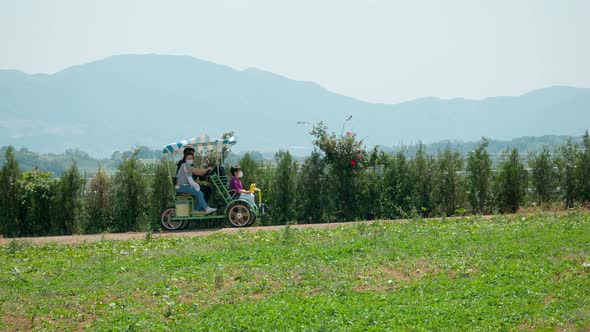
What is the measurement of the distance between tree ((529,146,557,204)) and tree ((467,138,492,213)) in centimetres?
138

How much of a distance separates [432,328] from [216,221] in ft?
35.7

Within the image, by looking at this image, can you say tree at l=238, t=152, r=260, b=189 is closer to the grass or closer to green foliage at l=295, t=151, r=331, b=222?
green foliage at l=295, t=151, r=331, b=222

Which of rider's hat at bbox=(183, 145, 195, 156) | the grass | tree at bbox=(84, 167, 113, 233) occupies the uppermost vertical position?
rider's hat at bbox=(183, 145, 195, 156)

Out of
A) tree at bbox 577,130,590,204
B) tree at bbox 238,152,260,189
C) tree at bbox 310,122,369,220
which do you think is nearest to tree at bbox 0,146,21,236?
tree at bbox 238,152,260,189

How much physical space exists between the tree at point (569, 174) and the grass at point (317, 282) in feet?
20.2

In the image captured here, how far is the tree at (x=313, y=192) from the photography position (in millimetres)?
18578

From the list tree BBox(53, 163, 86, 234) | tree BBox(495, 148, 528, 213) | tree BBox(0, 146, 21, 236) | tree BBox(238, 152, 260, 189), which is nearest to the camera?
tree BBox(0, 146, 21, 236)

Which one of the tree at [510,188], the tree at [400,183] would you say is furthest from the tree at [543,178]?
the tree at [400,183]

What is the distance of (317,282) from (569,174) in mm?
12127

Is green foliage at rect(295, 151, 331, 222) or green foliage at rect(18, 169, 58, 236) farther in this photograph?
green foliage at rect(295, 151, 331, 222)

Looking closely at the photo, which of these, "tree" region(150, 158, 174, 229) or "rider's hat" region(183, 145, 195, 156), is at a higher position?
"rider's hat" region(183, 145, 195, 156)

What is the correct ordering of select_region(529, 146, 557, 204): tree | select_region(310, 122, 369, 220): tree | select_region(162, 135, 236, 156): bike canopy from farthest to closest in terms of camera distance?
select_region(529, 146, 557, 204): tree
select_region(310, 122, 369, 220): tree
select_region(162, 135, 236, 156): bike canopy

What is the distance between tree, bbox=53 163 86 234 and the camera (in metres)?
17.9

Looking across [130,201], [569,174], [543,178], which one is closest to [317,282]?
[130,201]
